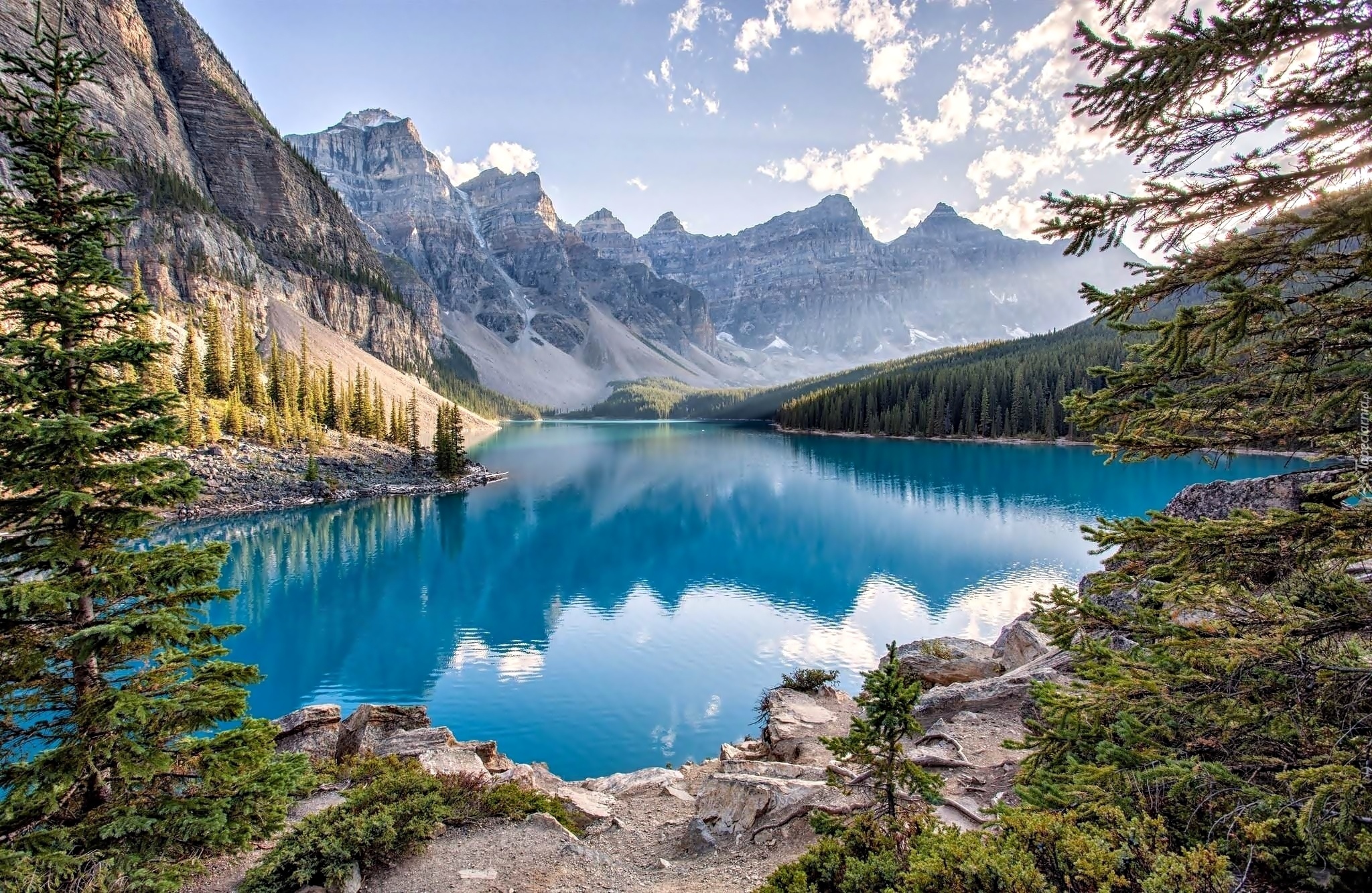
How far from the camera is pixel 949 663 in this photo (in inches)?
607

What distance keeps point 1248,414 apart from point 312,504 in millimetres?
55953

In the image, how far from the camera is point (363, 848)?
7.41m

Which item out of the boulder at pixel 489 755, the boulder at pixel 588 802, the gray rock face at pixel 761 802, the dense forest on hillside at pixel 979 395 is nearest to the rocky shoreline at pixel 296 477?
the boulder at pixel 489 755

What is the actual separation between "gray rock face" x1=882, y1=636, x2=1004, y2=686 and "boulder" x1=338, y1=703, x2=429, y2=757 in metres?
12.1

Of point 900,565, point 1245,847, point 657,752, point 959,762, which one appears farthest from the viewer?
point 900,565

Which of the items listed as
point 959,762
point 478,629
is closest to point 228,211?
point 478,629

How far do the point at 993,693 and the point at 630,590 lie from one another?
19.8 m

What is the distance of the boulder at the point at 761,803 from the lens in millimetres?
8062

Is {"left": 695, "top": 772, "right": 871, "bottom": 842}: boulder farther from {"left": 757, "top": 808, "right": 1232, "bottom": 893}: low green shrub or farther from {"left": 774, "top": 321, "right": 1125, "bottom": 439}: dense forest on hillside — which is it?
{"left": 774, "top": 321, "right": 1125, "bottom": 439}: dense forest on hillside

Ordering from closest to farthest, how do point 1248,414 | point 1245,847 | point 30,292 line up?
point 1245,847, point 1248,414, point 30,292

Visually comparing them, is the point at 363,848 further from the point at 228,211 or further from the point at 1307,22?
the point at 228,211

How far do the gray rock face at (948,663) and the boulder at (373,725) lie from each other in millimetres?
12148

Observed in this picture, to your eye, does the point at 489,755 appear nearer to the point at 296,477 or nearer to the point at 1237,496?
the point at 1237,496

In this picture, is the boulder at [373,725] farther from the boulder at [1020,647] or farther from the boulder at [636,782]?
the boulder at [1020,647]
